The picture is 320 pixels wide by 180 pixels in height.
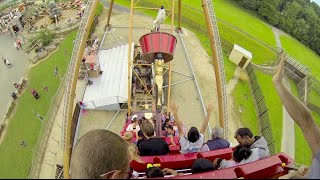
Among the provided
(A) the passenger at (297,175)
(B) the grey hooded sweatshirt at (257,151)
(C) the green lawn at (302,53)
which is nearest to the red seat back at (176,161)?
(B) the grey hooded sweatshirt at (257,151)

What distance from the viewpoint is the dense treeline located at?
45969mm

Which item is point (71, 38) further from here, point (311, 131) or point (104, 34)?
point (311, 131)

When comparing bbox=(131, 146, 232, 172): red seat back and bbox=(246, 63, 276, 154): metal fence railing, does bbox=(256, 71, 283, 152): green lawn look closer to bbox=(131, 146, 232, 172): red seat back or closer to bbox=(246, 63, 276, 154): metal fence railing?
bbox=(246, 63, 276, 154): metal fence railing

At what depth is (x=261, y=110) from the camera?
2552cm

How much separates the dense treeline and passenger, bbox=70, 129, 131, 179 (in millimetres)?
48103

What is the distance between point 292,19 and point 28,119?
142 feet

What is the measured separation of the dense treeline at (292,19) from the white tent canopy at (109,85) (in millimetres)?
30761

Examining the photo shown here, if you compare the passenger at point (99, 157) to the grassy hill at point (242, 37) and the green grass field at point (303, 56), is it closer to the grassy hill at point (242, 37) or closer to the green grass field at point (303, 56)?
the grassy hill at point (242, 37)

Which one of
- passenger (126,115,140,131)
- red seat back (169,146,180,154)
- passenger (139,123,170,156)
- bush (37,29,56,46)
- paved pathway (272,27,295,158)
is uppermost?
bush (37,29,56,46)

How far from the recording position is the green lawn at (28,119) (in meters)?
18.7

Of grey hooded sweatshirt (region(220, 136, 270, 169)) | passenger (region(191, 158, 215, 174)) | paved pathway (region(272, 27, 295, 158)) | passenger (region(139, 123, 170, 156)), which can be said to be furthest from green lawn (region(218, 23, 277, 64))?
passenger (region(191, 158, 215, 174))

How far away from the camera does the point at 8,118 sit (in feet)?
73.4

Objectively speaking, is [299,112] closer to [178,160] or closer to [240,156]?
[240,156]

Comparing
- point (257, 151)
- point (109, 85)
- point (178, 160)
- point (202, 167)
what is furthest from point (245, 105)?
point (202, 167)
